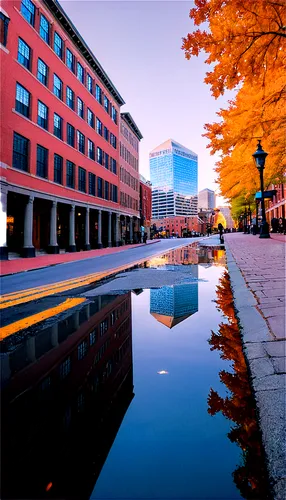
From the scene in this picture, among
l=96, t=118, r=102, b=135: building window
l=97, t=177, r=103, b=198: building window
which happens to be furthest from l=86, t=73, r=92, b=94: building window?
l=97, t=177, r=103, b=198: building window

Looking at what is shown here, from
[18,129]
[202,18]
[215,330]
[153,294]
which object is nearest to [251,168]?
[202,18]

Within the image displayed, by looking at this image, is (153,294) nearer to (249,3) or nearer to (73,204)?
(249,3)

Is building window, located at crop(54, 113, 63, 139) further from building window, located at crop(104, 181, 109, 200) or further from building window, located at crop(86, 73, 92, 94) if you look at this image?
building window, located at crop(104, 181, 109, 200)

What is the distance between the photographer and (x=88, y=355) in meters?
2.81

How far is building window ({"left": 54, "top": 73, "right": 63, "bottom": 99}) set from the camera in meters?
24.9

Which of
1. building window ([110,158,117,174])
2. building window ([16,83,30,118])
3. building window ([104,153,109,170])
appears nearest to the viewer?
building window ([16,83,30,118])

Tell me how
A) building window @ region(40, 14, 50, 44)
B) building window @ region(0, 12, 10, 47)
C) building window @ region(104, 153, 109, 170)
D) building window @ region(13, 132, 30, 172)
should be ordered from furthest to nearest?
building window @ region(104, 153, 109, 170)
building window @ region(40, 14, 50, 44)
building window @ region(13, 132, 30, 172)
building window @ region(0, 12, 10, 47)

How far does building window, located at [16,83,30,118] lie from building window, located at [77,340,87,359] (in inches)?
808

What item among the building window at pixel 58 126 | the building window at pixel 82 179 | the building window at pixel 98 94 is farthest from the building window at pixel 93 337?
the building window at pixel 98 94

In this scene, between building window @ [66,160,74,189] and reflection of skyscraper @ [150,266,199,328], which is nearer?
reflection of skyscraper @ [150,266,199,328]

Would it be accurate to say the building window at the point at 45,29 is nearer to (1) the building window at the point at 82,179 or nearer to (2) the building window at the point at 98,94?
(1) the building window at the point at 82,179

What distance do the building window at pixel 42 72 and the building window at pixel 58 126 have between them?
2.52 metres

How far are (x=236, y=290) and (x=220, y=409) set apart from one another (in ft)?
10.8

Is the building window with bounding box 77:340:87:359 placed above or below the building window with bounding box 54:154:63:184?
below
